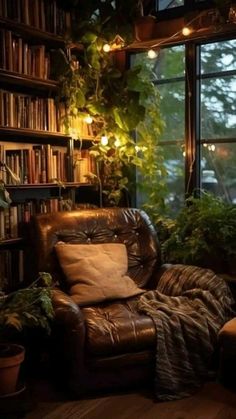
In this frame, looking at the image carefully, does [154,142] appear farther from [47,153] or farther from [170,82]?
[47,153]

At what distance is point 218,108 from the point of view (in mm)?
3488

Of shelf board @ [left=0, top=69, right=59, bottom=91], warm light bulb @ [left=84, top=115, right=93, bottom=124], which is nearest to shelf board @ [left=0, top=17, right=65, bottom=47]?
shelf board @ [left=0, top=69, right=59, bottom=91]

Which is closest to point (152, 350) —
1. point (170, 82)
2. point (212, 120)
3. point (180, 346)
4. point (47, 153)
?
point (180, 346)

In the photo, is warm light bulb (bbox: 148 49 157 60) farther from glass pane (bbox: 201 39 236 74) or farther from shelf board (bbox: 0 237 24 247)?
shelf board (bbox: 0 237 24 247)

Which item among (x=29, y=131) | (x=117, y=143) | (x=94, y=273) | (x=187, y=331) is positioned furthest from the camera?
(x=117, y=143)

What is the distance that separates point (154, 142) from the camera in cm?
363

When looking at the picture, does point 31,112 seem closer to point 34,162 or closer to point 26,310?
point 34,162

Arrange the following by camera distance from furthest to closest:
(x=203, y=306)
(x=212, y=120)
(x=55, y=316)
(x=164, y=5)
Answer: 1. (x=164, y=5)
2. (x=212, y=120)
3. (x=203, y=306)
4. (x=55, y=316)

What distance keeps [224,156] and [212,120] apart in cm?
29

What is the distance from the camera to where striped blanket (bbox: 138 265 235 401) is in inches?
95.0

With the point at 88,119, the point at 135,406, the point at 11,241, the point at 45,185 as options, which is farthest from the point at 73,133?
the point at 135,406

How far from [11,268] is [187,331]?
1.28 metres

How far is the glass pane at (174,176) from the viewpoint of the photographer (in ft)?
12.1

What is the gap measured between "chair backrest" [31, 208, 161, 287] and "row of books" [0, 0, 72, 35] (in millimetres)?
1314
